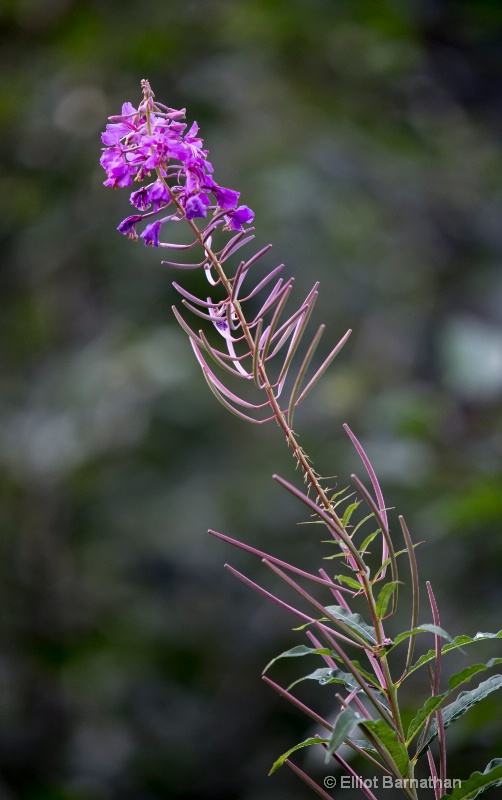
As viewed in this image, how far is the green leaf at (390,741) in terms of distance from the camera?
2.41ft

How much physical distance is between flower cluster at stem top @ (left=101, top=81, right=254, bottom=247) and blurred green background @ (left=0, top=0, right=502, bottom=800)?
2.03 metres

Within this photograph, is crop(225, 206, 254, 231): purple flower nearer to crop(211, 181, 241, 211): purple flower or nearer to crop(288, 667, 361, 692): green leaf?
crop(211, 181, 241, 211): purple flower

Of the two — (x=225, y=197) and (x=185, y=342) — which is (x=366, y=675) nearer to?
(x=225, y=197)

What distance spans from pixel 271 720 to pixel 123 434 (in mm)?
1241

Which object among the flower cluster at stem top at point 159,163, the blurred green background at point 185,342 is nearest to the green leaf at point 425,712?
the flower cluster at stem top at point 159,163

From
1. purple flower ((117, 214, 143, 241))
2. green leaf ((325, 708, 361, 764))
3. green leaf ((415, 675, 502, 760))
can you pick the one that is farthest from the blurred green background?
green leaf ((325, 708, 361, 764))

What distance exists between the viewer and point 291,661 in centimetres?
319

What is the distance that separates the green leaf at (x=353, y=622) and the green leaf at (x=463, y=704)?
10cm

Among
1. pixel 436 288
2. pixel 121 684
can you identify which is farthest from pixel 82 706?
pixel 436 288

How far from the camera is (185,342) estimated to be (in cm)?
347

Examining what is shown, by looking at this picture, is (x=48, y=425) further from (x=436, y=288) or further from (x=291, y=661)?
(x=436, y=288)

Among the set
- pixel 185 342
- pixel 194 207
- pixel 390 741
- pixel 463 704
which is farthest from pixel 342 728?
pixel 185 342

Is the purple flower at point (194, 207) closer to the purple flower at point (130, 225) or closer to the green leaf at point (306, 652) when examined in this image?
the purple flower at point (130, 225)

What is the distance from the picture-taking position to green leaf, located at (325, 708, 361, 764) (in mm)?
666
